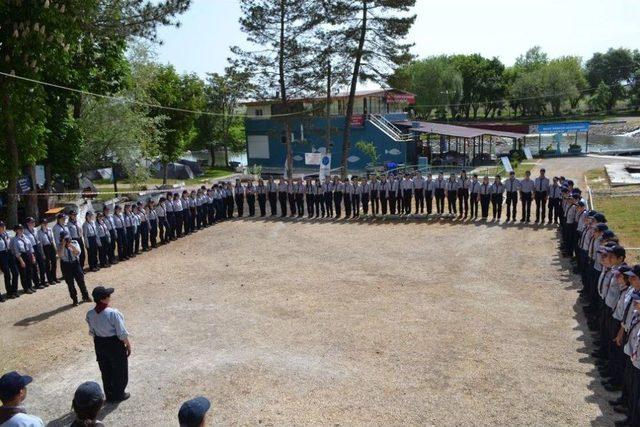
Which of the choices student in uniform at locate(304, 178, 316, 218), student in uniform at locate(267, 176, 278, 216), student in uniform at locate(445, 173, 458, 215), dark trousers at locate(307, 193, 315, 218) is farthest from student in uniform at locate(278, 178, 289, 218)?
student in uniform at locate(445, 173, 458, 215)

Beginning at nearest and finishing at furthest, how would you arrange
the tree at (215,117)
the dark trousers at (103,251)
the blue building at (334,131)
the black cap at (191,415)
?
the black cap at (191,415)
the dark trousers at (103,251)
the blue building at (334,131)
the tree at (215,117)

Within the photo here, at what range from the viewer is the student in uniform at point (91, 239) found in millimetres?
14680

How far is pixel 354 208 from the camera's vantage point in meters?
20.5

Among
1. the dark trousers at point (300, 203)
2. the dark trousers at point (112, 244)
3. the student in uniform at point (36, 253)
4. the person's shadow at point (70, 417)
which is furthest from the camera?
the dark trousers at point (300, 203)

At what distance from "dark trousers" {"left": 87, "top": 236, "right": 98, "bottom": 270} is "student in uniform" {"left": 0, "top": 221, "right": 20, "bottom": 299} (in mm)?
2070

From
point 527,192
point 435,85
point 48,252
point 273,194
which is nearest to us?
point 48,252

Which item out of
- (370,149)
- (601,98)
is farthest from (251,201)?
(601,98)

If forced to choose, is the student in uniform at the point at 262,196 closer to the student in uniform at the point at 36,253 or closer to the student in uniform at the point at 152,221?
the student in uniform at the point at 152,221

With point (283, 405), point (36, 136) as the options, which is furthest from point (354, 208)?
point (283, 405)

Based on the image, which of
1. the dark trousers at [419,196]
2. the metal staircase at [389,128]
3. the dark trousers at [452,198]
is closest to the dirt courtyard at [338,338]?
the dark trousers at [452,198]

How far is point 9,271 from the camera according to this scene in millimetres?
12883

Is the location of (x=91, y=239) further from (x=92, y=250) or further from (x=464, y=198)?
(x=464, y=198)

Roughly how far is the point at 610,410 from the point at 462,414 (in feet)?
5.91

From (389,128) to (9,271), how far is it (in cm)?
2935
